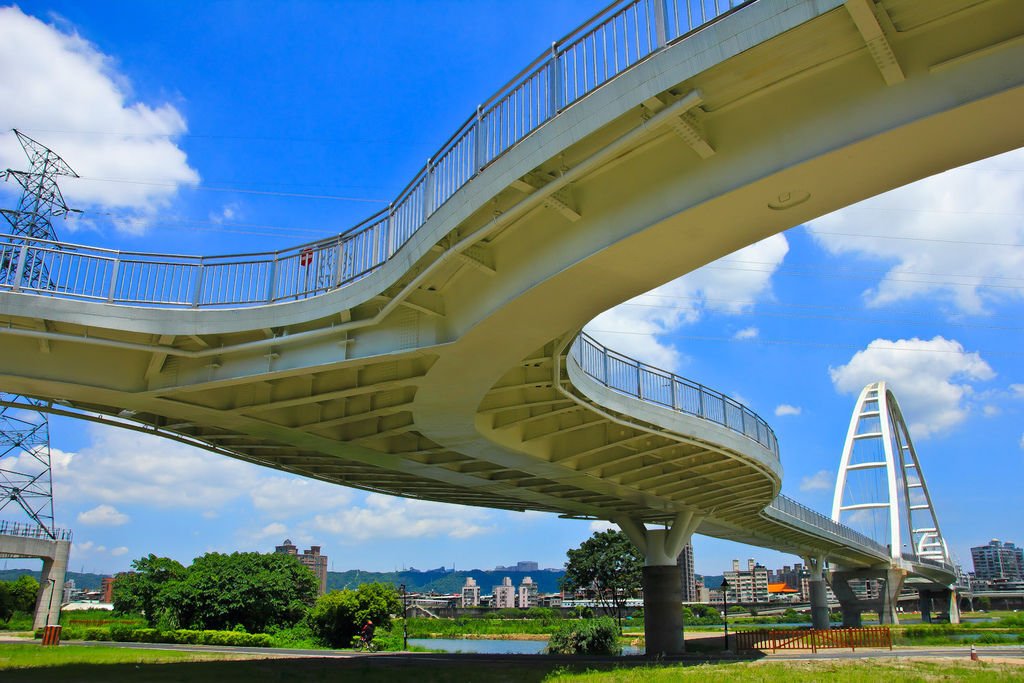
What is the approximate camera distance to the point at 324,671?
23297 millimetres

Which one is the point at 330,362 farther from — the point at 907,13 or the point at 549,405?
the point at 907,13

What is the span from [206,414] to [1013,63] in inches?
688

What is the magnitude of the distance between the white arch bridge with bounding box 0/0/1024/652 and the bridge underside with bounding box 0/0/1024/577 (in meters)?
0.04

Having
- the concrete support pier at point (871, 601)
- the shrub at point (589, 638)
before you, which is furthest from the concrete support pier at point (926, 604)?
the shrub at point (589, 638)

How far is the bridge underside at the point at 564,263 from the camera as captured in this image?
306 inches

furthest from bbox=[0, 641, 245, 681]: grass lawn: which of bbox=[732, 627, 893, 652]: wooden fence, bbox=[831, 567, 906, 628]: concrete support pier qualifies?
bbox=[831, 567, 906, 628]: concrete support pier

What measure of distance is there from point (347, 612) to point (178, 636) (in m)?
9.02

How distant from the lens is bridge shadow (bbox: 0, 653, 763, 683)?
2003 centimetres

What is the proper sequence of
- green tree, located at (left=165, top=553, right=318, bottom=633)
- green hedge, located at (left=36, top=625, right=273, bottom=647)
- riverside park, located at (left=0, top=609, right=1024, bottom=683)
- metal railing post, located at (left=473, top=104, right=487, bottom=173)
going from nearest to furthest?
metal railing post, located at (left=473, top=104, right=487, bottom=173) < riverside park, located at (left=0, top=609, right=1024, bottom=683) < green hedge, located at (left=36, top=625, right=273, bottom=647) < green tree, located at (left=165, top=553, right=318, bottom=633)

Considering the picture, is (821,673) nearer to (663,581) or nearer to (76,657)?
(663,581)

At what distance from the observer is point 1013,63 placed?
7164mm

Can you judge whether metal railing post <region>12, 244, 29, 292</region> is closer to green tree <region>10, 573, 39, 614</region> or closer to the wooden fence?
the wooden fence

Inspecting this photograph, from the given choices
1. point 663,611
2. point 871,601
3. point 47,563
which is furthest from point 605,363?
point 871,601

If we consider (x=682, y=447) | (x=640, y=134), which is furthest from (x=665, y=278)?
(x=682, y=447)
